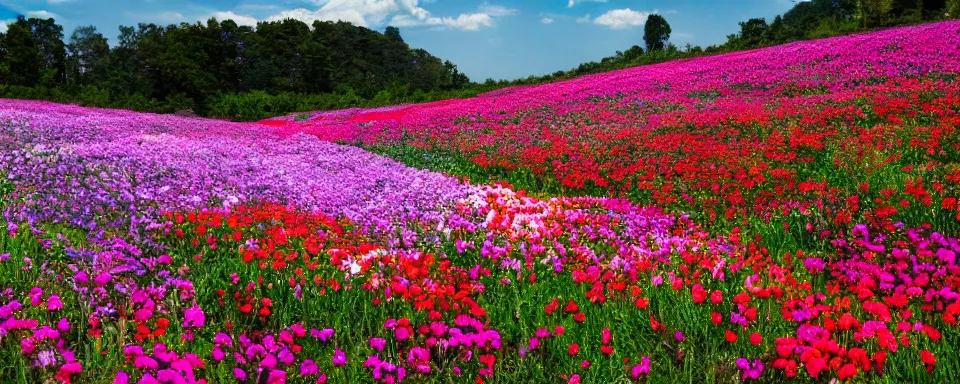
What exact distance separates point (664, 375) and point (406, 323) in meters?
1.68

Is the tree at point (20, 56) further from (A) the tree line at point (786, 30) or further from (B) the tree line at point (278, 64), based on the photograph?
(A) the tree line at point (786, 30)

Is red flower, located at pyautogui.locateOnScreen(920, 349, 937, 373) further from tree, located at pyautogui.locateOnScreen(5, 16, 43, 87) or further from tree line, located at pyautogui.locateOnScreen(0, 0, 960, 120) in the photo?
tree, located at pyautogui.locateOnScreen(5, 16, 43, 87)

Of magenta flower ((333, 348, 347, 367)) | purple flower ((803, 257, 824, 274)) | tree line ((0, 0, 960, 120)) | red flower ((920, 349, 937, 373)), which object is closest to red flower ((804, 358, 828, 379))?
red flower ((920, 349, 937, 373))

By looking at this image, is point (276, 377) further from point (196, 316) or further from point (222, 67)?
point (222, 67)

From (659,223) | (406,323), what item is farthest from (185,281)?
(659,223)

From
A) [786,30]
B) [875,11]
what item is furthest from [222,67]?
[875,11]

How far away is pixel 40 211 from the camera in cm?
599

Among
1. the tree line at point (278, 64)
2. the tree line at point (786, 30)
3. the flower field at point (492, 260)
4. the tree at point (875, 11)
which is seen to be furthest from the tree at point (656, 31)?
the flower field at point (492, 260)

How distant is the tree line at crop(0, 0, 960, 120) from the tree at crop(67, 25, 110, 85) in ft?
1.33

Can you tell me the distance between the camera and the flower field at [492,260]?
3.62 m

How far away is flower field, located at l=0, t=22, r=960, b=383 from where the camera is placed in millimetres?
3617

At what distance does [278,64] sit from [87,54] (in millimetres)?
45632

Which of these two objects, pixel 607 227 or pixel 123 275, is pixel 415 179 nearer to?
pixel 607 227

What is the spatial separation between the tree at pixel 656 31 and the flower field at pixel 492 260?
198 feet
